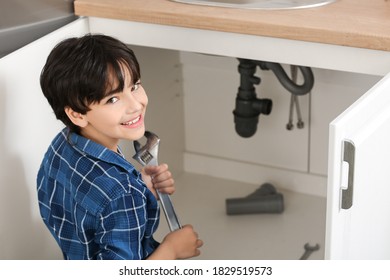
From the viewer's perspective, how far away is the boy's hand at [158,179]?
71.1 inches

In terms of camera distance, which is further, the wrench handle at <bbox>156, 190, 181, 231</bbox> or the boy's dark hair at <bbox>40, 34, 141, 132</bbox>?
the wrench handle at <bbox>156, 190, 181, 231</bbox>

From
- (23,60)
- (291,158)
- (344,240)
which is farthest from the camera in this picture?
(291,158)

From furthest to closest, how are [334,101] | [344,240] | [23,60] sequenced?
[334,101] < [23,60] < [344,240]

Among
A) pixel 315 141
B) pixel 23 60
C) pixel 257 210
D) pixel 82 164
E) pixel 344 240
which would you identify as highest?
pixel 23 60

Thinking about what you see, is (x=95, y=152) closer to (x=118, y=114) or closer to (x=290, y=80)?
(x=118, y=114)

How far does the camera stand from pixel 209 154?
264cm

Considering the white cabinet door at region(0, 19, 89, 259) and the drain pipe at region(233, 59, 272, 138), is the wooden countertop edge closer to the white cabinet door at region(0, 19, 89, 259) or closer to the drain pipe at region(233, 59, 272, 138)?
the white cabinet door at region(0, 19, 89, 259)

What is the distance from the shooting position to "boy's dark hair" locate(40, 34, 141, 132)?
5.10 ft

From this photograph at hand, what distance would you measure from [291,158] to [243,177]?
0.17 meters

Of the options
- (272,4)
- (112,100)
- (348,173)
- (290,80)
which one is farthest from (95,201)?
(290,80)

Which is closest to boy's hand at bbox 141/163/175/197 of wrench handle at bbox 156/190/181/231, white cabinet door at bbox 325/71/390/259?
Result: wrench handle at bbox 156/190/181/231

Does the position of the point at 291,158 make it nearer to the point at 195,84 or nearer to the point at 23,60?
the point at 195,84

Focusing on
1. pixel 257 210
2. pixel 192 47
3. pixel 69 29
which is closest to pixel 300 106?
pixel 257 210

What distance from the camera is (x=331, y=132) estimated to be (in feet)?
4.58
